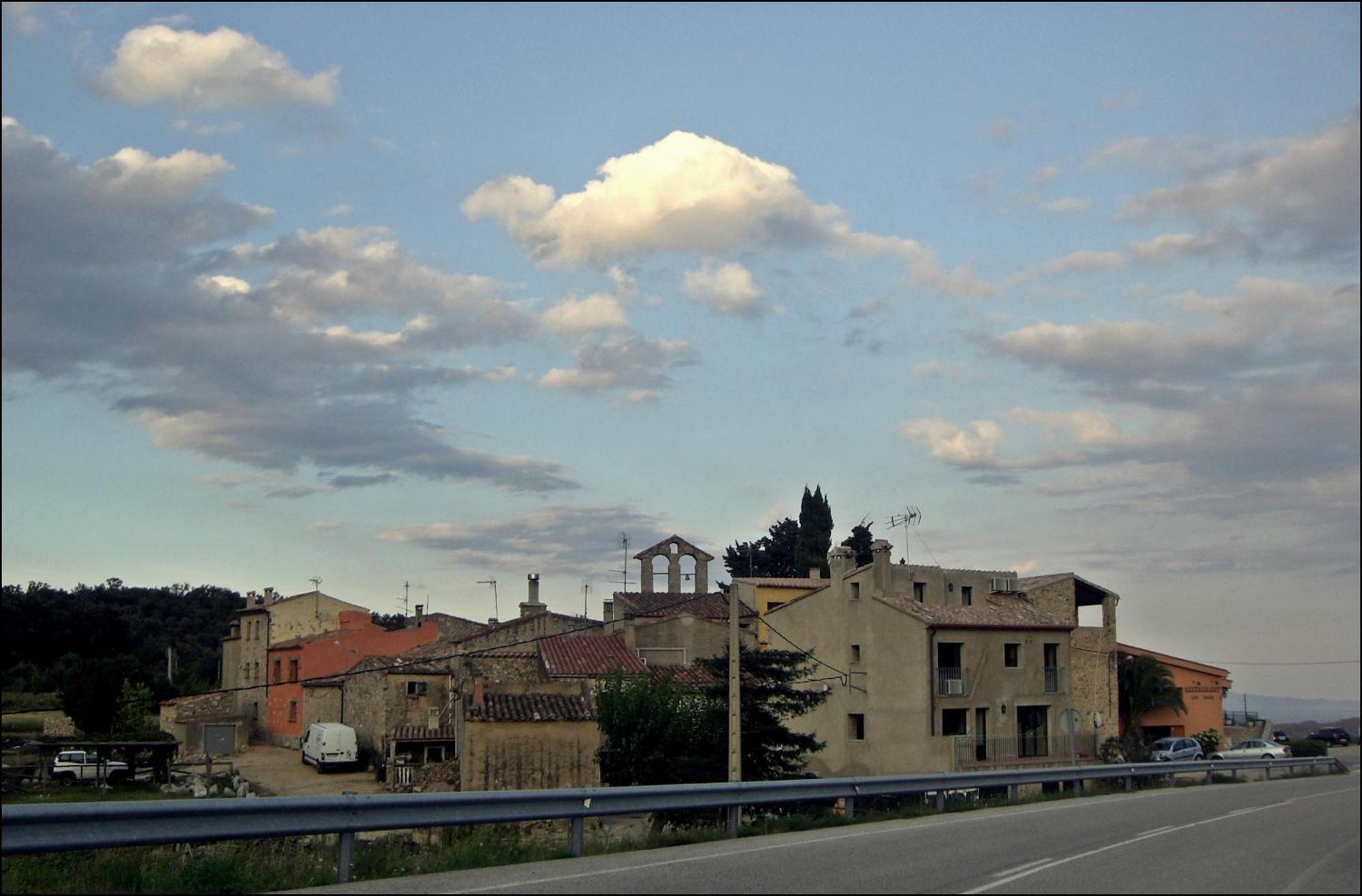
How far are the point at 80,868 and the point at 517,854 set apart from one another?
4.29 meters

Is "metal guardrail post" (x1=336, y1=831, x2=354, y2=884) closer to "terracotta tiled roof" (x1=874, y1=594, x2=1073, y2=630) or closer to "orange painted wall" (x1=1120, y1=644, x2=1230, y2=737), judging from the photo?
"terracotta tiled roof" (x1=874, y1=594, x2=1073, y2=630)

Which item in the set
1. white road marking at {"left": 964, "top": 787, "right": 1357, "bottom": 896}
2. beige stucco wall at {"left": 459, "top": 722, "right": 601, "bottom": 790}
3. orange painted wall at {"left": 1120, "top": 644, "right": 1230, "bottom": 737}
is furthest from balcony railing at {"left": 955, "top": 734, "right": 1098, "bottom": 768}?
white road marking at {"left": 964, "top": 787, "right": 1357, "bottom": 896}

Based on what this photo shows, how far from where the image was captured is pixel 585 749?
38.7 m

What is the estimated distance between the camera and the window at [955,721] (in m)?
48.5

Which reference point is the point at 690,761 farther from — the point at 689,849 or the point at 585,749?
the point at 689,849

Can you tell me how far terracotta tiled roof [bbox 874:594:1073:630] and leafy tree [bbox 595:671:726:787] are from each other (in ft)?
58.8

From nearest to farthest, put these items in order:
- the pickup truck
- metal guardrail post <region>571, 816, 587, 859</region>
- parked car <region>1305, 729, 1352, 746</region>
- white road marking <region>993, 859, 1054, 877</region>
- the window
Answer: white road marking <region>993, 859, 1054, 877</region>
metal guardrail post <region>571, 816, 587, 859</region>
the window
the pickup truck
parked car <region>1305, 729, 1352, 746</region>

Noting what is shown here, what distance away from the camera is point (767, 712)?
3309 centimetres

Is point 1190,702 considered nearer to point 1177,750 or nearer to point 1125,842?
point 1177,750

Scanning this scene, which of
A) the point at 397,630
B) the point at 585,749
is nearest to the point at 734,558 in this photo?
the point at 397,630

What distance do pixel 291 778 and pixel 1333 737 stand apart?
5762 centimetres

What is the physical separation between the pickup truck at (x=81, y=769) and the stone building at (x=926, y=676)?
106ft

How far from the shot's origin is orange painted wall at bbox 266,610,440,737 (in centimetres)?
6838

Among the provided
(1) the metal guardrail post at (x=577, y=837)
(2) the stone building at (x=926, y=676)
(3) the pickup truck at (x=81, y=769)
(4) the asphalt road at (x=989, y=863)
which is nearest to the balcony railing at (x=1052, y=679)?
(2) the stone building at (x=926, y=676)
